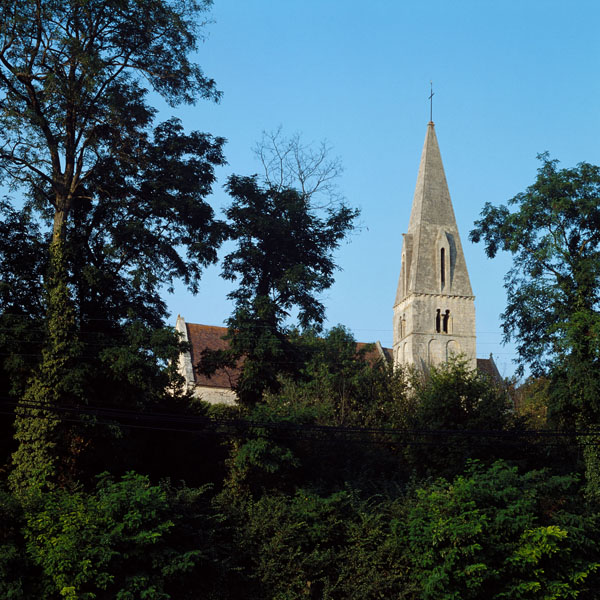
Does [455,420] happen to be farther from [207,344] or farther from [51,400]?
[207,344]

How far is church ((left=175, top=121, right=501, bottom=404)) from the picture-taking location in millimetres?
64312

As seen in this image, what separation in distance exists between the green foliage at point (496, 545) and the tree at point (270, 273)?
802 cm

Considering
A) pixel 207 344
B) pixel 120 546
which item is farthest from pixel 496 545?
pixel 207 344

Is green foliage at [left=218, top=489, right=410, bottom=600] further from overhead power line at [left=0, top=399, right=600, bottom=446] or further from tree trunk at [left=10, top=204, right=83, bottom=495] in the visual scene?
tree trunk at [left=10, top=204, right=83, bottom=495]

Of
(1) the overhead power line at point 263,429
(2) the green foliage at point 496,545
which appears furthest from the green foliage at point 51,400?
(2) the green foliage at point 496,545

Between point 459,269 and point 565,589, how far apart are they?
46.1 metres

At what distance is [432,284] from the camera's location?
65.6m

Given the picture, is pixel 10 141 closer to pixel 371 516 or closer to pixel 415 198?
pixel 371 516

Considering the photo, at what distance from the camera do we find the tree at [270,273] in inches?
1137

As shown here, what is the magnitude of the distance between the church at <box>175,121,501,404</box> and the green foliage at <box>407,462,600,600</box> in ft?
130

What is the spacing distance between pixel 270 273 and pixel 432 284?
36274 millimetres

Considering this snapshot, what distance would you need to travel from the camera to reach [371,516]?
23.9 meters

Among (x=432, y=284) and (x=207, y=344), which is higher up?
(x=432, y=284)

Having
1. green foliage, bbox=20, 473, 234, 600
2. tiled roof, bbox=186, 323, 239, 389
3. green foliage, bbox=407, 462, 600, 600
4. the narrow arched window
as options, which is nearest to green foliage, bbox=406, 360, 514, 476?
green foliage, bbox=407, 462, 600, 600
